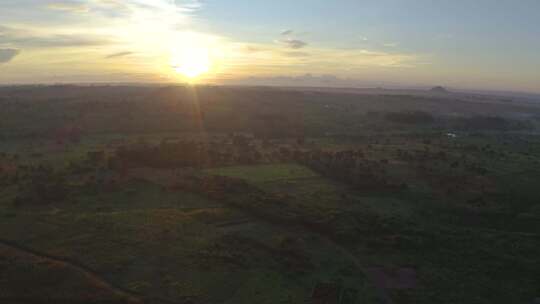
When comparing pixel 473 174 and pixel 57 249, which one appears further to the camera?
pixel 473 174

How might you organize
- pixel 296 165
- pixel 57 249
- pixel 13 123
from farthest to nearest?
pixel 13 123
pixel 296 165
pixel 57 249

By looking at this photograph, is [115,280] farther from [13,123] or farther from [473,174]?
[13,123]

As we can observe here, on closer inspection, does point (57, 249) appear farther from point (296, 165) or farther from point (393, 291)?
point (296, 165)

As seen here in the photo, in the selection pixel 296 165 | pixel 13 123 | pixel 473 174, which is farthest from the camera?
pixel 13 123

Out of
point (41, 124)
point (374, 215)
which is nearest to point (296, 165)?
point (374, 215)

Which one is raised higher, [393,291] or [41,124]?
[41,124]

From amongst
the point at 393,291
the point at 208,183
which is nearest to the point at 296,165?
the point at 208,183
